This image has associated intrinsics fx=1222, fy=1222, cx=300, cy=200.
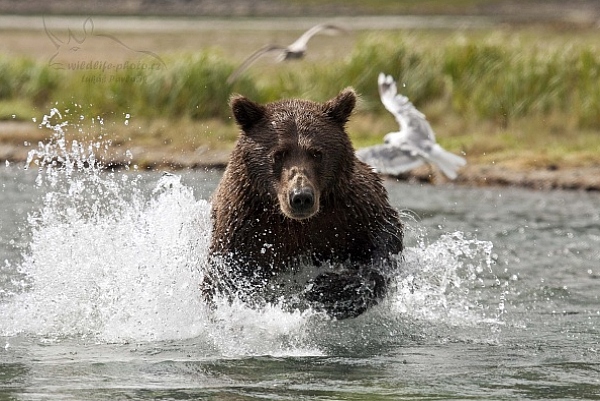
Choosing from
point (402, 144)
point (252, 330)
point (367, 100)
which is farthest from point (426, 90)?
point (252, 330)

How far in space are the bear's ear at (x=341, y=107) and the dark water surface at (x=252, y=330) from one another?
124 centimetres

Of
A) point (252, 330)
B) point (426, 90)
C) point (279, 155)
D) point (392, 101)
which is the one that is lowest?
point (252, 330)

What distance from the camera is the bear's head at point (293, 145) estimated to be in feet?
25.3

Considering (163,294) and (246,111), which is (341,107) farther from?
(163,294)

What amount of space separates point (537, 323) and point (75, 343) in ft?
10.9

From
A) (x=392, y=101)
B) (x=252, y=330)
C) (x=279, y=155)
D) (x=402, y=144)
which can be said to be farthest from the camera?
(x=402, y=144)

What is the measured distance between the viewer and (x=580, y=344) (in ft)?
26.9

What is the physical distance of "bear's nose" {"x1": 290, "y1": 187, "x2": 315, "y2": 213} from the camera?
7270 mm

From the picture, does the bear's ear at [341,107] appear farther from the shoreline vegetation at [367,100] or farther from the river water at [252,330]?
the shoreline vegetation at [367,100]

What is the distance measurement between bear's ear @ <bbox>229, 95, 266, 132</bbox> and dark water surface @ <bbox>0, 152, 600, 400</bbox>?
0.94 metres

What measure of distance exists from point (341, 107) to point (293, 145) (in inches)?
19.2

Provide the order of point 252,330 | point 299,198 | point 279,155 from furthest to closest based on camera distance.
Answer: point 252,330
point 279,155
point 299,198

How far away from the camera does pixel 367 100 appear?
20.2 metres

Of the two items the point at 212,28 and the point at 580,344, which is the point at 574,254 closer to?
the point at 580,344
